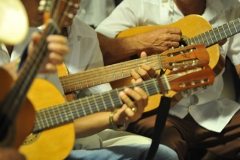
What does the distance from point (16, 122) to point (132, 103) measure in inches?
14.0

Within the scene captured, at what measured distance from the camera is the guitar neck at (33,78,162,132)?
102 cm

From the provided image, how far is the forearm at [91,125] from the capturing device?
111 centimetres

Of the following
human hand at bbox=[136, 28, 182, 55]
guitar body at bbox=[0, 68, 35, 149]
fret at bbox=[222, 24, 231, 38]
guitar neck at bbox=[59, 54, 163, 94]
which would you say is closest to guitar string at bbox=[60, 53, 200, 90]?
guitar neck at bbox=[59, 54, 163, 94]

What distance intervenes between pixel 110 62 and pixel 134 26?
214 mm

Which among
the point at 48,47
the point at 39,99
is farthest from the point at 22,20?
the point at 39,99

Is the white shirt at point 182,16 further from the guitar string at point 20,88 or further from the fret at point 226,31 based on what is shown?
the guitar string at point 20,88

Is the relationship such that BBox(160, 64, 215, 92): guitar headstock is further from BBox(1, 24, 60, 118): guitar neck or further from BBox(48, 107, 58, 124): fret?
BBox(1, 24, 60, 118): guitar neck

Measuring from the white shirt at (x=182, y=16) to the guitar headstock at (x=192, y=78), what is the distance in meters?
0.50

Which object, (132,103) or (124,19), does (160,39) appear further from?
(132,103)

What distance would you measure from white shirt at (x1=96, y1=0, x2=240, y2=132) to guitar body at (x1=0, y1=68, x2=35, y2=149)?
77 centimetres

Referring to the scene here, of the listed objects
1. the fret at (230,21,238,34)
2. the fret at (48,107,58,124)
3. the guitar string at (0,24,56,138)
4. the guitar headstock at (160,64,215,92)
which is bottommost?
the fret at (48,107,58,124)

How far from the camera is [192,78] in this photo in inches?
38.9

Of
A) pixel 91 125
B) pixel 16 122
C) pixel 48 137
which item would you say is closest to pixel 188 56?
pixel 91 125

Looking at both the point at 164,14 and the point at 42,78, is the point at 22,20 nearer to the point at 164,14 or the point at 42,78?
the point at 42,78
